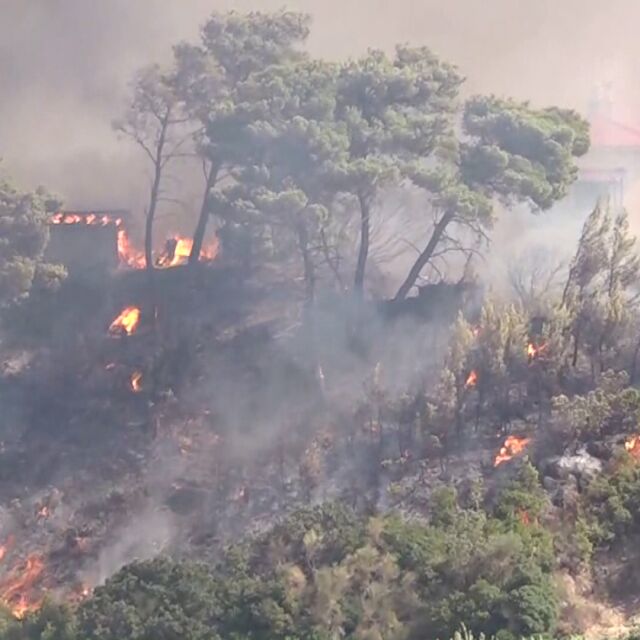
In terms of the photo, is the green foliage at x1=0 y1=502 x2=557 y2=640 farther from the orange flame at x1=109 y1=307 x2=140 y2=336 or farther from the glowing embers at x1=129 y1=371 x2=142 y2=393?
the orange flame at x1=109 y1=307 x2=140 y2=336

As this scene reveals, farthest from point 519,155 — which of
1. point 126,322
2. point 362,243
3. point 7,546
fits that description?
point 7,546

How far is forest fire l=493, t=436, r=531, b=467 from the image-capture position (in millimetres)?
19812

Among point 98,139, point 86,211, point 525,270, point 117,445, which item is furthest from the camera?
point 98,139

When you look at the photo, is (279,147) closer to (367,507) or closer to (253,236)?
(253,236)

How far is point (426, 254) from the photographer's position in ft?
81.6

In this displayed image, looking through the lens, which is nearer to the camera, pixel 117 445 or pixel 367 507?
pixel 367 507

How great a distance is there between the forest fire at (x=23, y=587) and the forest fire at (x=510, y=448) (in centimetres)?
771

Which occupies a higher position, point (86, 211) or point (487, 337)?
point (86, 211)

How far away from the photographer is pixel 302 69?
→ 969 inches

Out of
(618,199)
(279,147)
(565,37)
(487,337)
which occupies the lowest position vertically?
(487,337)

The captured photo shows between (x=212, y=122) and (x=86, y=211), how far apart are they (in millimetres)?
6610

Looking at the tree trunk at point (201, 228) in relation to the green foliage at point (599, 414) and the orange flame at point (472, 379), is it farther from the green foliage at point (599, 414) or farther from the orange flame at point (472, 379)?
the green foliage at point (599, 414)

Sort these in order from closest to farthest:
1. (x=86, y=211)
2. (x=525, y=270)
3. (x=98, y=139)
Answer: (x=525, y=270)
(x=86, y=211)
(x=98, y=139)

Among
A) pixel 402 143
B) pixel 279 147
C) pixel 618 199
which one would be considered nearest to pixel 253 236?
pixel 279 147
